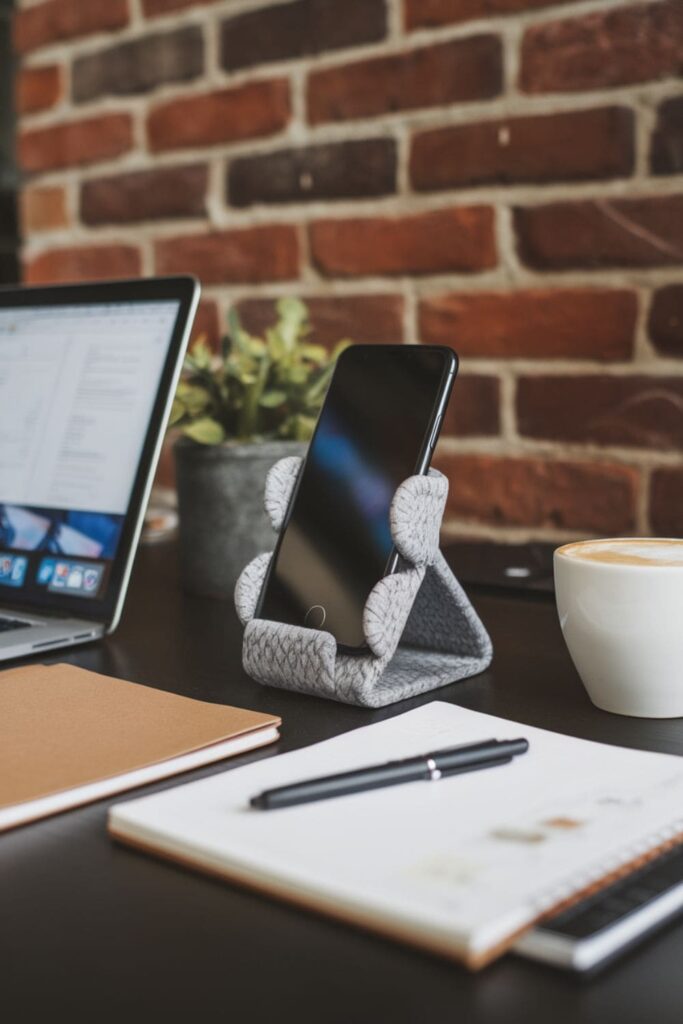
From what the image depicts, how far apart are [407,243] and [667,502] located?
0.39 m

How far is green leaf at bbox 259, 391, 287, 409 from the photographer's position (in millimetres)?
965

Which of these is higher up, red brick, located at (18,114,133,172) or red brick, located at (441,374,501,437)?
red brick, located at (18,114,133,172)

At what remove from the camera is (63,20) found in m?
1.55

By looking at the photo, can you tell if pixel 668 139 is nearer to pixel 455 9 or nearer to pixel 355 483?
pixel 455 9

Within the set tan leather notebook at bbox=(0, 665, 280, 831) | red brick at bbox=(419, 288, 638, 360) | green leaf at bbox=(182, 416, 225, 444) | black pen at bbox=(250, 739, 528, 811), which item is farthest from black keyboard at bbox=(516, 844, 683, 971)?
red brick at bbox=(419, 288, 638, 360)

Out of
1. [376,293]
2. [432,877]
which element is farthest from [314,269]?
[432,877]

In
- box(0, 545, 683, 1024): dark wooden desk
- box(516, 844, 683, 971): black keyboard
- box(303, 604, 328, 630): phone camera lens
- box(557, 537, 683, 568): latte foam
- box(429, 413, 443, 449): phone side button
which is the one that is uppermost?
box(429, 413, 443, 449): phone side button

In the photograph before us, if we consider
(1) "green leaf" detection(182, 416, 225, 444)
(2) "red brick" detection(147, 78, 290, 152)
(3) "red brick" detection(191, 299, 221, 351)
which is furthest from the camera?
(3) "red brick" detection(191, 299, 221, 351)

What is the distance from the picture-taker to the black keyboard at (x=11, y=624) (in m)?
0.83

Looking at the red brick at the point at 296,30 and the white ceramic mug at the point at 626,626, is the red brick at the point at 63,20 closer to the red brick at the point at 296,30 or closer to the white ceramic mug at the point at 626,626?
the red brick at the point at 296,30

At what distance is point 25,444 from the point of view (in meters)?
0.96

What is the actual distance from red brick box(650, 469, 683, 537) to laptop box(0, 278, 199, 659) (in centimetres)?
47

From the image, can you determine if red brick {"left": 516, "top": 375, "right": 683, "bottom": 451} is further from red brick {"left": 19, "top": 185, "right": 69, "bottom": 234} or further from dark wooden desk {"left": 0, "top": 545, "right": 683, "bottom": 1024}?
red brick {"left": 19, "top": 185, "right": 69, "bottom": 234}

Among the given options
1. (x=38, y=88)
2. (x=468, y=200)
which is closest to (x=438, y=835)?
(x=468, y=200)
